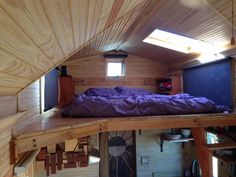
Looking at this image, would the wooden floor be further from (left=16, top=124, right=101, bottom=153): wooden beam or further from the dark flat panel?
the dark flat panel

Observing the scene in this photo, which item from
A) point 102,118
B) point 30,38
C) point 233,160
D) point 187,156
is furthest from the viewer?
point 187,156

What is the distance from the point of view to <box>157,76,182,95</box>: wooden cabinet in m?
4.98

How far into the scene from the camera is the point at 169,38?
13.8 feet

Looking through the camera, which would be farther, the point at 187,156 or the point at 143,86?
the point at 143,86

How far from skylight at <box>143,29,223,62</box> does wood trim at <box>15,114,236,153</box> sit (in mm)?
1263

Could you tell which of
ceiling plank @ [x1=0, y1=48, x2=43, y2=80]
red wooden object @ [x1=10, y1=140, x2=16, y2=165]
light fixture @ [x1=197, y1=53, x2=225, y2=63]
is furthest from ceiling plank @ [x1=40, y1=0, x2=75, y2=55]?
light fixture @ [x1=197, y1=53, x2=225, y2=63]

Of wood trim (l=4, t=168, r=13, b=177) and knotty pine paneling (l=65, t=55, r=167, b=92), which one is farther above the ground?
knotty pine paneling (l=65, t=55, r=167, b=92)

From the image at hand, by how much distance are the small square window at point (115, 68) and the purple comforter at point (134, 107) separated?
2.89m

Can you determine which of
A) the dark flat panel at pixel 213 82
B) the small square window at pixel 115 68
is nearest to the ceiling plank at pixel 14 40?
the dark flat panel at pixel 213 82

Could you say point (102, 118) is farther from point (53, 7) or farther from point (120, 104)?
point (53, 7)

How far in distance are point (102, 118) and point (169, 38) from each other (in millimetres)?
2478

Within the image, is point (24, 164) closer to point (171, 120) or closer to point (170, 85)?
point (171, 120)

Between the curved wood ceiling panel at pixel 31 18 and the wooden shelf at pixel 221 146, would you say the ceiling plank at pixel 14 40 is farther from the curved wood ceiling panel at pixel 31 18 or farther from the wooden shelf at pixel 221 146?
the wooden shelf at pixel 221 146

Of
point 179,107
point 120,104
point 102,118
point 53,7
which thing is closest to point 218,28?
point 179,107
